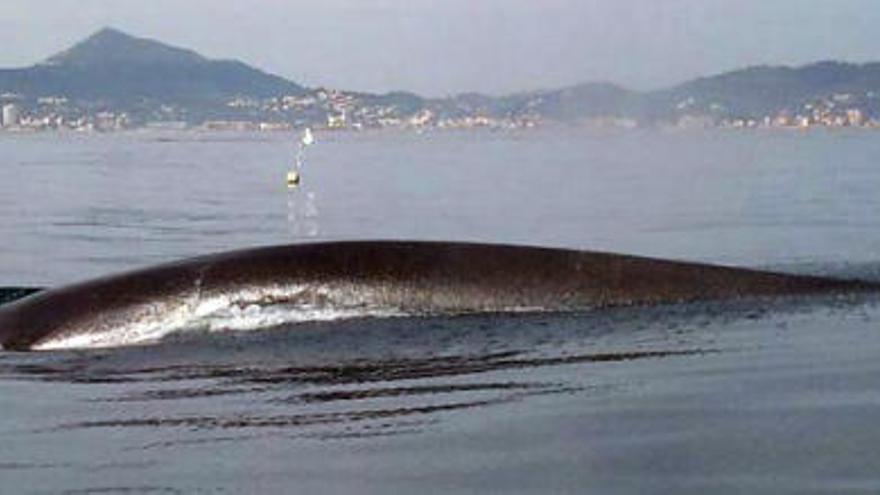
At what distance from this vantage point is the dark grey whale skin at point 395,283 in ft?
44.9

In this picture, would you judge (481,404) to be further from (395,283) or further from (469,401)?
(395,283)

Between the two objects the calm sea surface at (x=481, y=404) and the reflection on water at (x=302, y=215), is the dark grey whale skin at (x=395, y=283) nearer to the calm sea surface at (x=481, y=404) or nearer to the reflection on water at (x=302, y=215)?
the calm sea surface at (x=481, y=404)

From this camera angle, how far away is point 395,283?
13844 mm

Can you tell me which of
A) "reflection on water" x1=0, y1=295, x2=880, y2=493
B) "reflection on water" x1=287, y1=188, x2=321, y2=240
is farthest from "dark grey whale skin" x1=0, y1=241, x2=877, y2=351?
"reflection on water" x1=287, y1=188, x2=321, y2=240

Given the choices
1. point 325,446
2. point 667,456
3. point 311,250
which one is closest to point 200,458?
point 325,446

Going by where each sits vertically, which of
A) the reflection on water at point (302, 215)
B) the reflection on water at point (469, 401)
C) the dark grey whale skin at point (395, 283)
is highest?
the dark grey whale skin at point (395, 283)

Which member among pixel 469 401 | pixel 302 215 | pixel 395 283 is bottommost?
pixel 302 215

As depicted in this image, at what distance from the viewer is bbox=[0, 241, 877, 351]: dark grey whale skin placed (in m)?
13.7

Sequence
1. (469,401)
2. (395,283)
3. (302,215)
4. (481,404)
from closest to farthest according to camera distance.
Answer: (481,404), (469,401), (395,283), (302,215)

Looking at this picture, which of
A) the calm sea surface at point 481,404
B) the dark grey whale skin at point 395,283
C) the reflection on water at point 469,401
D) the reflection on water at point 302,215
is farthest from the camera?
the reflection on water at point 302,215

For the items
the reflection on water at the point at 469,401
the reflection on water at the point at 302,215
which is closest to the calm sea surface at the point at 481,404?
the reflection on water at the point at 469,401

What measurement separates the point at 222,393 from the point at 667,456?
12.2 feet

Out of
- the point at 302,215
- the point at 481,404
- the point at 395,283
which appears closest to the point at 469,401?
the point at 481,404

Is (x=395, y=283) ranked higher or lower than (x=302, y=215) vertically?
higher
